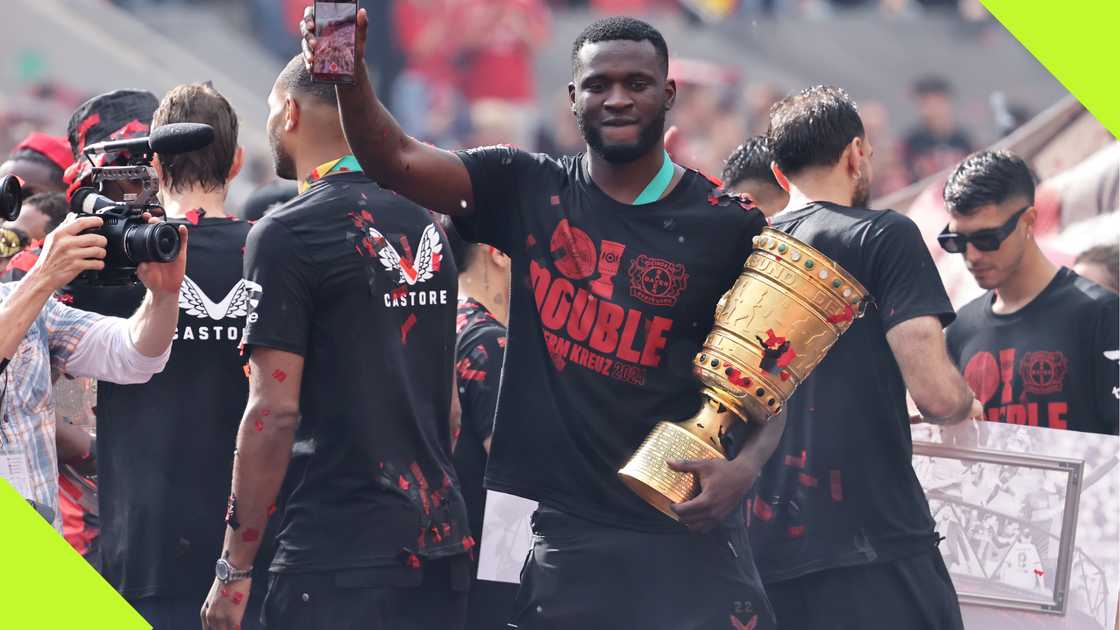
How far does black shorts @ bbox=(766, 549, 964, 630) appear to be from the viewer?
4297 mm

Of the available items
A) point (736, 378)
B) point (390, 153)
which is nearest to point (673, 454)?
point (736, 378)

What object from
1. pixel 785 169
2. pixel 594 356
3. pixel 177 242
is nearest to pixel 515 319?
pixel 594 356

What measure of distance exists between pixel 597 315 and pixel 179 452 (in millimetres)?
1401

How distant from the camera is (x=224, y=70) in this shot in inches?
774

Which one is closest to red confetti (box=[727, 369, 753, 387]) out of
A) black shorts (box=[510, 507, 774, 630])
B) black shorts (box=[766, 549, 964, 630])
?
black shorts (box=[510, 507, 774, 630])

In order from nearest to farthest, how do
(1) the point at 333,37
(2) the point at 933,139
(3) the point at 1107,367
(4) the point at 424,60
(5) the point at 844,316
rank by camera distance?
(1) the point at 333,37
(5) the point at 844,316
(3) the point at 1107,367
(2) the point at 933,139
(4) the point at 424,60

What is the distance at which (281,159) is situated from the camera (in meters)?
4.33

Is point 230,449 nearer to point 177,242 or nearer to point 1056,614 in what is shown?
point 177,242

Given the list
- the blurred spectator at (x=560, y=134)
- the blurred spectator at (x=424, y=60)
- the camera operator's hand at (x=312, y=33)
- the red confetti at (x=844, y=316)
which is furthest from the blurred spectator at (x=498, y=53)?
the camera operator's hand at (x=312, y=33)

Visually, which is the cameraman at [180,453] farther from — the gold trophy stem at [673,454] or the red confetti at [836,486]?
the red confetti at [836,486]

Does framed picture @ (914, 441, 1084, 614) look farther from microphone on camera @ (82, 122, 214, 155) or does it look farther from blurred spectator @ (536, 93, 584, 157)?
blurred spectator @ (536, 93, 584, 157)

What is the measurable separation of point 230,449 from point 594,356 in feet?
4.28

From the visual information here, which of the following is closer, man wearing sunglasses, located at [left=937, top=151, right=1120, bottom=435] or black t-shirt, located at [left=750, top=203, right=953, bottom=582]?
black t-shirt, located at [left=750, top=203, right=953, bottom=582]

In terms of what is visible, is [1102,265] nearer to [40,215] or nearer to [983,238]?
[983,238]
